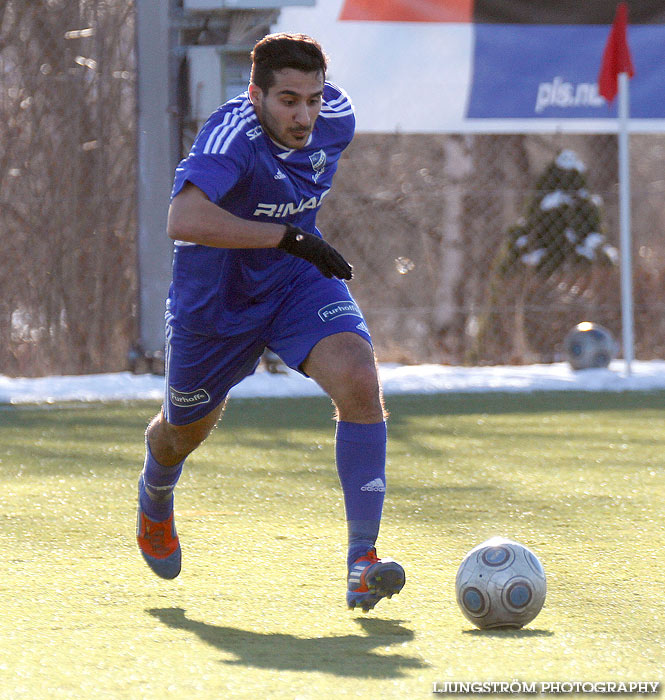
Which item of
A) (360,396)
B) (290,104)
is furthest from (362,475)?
(290,104)

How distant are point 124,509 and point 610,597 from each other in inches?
89.4

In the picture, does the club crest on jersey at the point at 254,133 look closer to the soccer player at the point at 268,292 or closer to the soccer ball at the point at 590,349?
the soccer player at the point at 268,292

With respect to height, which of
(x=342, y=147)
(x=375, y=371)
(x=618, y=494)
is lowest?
(x=618, y=494)

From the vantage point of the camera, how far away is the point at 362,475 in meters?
3.86

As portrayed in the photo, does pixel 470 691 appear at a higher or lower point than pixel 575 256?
lower

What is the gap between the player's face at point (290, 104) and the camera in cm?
384

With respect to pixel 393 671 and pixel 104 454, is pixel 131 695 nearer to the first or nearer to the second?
pixel 393 671

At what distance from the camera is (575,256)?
12883 millimetres

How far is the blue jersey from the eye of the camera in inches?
154

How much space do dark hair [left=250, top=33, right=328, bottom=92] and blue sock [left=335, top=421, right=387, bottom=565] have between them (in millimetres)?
1034

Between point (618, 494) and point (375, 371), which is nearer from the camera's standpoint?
point (375, 371)

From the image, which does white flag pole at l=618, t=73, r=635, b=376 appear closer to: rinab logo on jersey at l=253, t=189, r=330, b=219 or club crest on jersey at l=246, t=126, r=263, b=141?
rinab logo on jersey at l=253, t=189, r=330, b=219

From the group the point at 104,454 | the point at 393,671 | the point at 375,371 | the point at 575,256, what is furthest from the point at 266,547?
the point at 575,256

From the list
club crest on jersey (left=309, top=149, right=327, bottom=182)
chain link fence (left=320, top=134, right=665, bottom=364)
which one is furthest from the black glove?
chain link fence (left=320, top=134, right=665, bottom=364)
